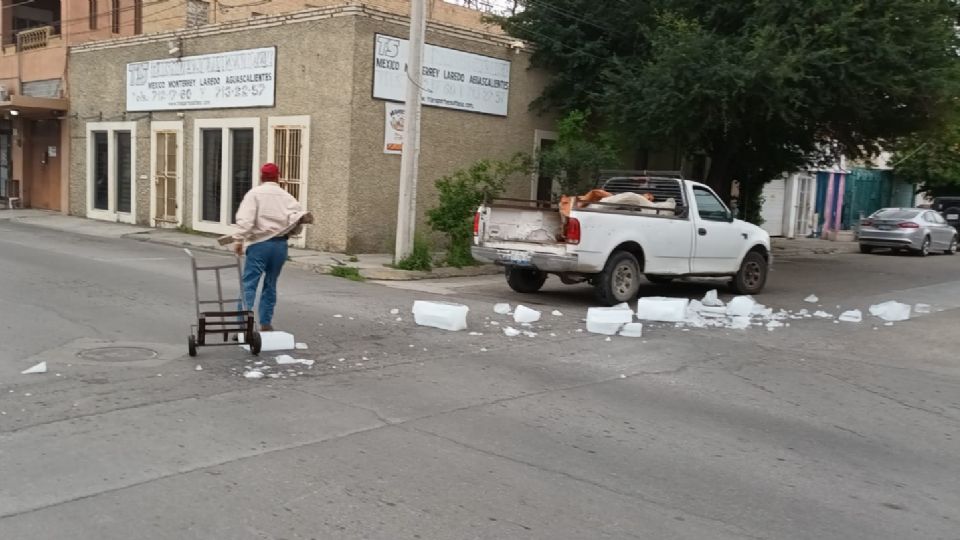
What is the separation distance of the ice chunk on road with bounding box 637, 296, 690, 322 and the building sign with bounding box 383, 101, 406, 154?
Answer: 820 centimetres

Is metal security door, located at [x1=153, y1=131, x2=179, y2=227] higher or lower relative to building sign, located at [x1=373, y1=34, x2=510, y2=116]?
lower

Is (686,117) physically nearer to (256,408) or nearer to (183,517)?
(256,408)

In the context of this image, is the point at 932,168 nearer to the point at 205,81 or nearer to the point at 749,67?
the point at 749,67

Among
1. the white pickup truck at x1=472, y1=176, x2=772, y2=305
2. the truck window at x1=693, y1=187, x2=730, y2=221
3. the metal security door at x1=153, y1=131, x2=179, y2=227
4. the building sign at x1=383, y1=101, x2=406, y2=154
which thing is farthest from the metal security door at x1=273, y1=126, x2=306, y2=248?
the truck window at x1=693, y1=187, x2=730, y2=221

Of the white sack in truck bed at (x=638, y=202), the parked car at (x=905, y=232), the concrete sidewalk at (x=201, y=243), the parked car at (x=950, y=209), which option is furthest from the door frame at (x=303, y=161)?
the parked car at (x=950, y=209)

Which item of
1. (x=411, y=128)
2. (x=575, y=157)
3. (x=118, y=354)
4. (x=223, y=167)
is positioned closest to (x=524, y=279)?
(x=411, y=128)

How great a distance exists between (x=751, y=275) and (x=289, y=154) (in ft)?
32.9

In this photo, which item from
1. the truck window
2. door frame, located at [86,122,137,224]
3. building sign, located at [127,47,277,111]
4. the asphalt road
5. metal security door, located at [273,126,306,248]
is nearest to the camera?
the asphalt road

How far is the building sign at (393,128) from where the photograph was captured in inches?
688

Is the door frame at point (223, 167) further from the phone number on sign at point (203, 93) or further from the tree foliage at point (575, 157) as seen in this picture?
the tree foliage at point (575, 157)

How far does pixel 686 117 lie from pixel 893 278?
19.1ft

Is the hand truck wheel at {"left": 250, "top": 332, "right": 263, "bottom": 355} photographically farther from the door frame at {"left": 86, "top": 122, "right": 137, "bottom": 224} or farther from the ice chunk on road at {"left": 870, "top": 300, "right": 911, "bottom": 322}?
the door frame at {"left": 86, "top": 122, "right": 137, "bottom": 224}

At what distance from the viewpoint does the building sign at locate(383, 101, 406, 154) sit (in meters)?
17.5

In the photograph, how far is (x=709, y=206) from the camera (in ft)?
44.2
